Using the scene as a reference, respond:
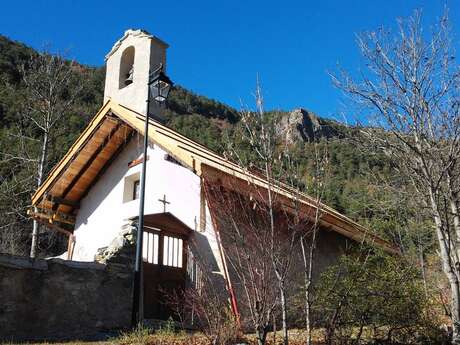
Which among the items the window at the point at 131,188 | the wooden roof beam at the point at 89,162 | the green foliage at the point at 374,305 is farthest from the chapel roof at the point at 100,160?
the green foliage at the point at 374,305

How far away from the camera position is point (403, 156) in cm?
680

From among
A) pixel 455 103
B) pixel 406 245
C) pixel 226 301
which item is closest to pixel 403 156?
pixel 455 103

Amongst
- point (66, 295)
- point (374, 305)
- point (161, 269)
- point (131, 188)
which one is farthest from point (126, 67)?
point (374, 305)

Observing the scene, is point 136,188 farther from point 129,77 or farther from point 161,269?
point 129,77

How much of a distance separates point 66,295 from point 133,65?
838cm

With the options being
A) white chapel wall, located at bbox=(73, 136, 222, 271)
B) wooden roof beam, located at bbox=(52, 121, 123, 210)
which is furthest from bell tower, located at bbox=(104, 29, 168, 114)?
white chapel wall, located at bbox=(73, 136, 222, 271)

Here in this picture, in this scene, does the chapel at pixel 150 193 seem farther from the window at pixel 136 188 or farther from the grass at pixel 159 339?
the grass at pixel 159 339

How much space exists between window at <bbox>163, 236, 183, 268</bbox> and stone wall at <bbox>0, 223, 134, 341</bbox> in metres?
1.11

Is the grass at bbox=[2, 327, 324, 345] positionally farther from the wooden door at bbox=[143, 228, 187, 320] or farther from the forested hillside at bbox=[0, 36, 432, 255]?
the forested hillside at bbox=[0, 36, 432, 255]

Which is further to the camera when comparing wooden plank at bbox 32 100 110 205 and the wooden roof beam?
the wooden roof beam

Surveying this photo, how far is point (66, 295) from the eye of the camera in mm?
8461

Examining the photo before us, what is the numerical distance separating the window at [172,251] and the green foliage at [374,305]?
3.88 meters

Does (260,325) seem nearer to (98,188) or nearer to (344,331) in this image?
(344,331)

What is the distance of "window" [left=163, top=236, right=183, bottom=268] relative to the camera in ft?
35.2
